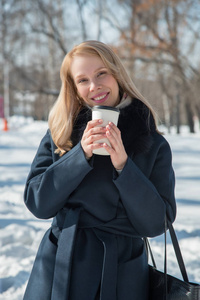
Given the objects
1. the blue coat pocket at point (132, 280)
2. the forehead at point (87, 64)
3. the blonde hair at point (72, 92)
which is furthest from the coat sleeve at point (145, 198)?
the forehead at point (87, 64)

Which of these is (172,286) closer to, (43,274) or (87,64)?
(43,274)

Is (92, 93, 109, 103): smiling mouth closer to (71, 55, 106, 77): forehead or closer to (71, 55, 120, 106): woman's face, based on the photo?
(71, 55, 120, 106): woman's face

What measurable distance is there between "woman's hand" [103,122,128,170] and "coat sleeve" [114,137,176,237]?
0.03 metres

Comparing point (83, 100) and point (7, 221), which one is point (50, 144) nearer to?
point (83, 100)

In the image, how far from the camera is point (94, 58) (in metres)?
1.46

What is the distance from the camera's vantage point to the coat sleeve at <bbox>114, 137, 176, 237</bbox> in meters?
1.25

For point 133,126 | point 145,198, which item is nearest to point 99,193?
point 145,198

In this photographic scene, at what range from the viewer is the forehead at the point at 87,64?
1.44 metres

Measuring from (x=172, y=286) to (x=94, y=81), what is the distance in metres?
0.85

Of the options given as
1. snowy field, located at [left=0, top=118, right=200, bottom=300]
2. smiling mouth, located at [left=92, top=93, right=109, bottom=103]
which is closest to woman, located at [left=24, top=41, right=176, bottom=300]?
smiling mouth, located at [left=92, top=93, right=109, bottom=103]

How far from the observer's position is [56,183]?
1.30 metres

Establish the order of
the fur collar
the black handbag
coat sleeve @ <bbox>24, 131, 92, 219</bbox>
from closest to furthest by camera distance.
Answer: the black handbag < coat sleeve @ <bbox>24, 131, 92, 219</bbox> < the fur collar

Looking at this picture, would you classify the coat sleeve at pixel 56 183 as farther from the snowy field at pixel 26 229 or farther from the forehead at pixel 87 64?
the snowy field at pixel 26 229

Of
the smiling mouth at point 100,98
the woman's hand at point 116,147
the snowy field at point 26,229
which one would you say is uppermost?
the smiling mouth at point 100,98
